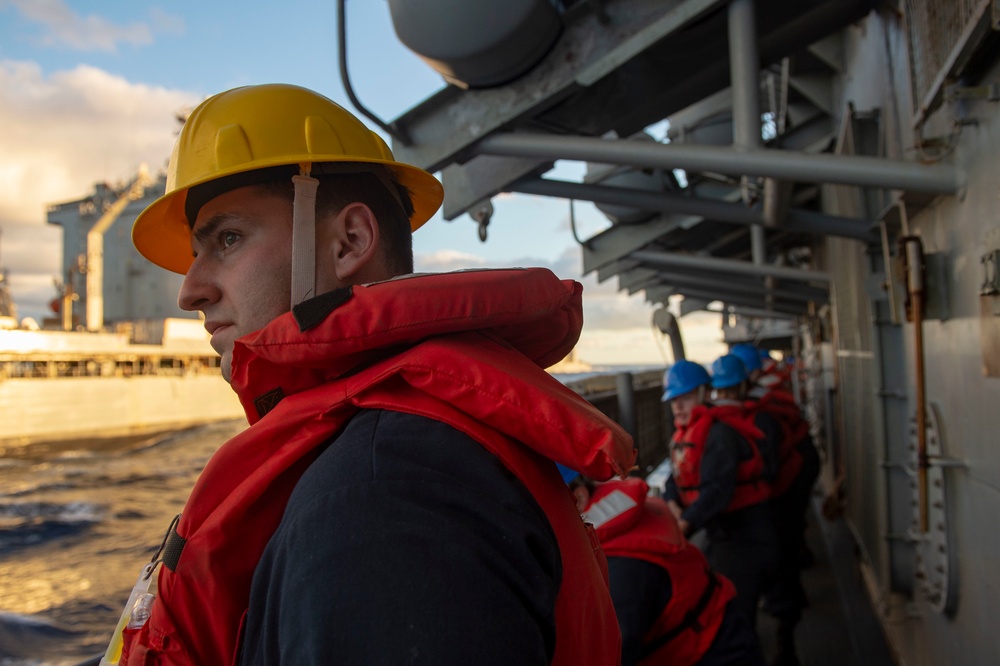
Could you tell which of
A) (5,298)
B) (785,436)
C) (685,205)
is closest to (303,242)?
(685,205)

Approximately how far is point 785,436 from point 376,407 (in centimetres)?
522

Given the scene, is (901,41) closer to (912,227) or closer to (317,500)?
(912,227)

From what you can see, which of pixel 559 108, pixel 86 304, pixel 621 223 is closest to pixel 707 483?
pixel 559 108

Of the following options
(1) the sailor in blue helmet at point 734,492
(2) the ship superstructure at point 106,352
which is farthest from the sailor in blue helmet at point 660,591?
(2) the ship superstructure at point 106,352

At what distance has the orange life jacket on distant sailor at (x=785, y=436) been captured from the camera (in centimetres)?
531

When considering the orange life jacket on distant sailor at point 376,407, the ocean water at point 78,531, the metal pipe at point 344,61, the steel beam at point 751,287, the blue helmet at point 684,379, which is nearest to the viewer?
the orange life jacket on distant sailor at point 376,407

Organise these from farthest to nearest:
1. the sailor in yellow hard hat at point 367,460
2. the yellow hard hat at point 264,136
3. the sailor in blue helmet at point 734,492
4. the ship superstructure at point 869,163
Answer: the sailor in blue helmet at point 734,492 → the ship superstructure at point 869,163 → the yellow hard hat at point 264,136 → the sailor in yellow hard hat at point 367,460

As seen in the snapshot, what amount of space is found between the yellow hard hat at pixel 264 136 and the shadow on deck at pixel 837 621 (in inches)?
197

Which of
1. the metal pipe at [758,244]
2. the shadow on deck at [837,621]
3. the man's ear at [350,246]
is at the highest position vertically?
the metal pipe at [758,244]

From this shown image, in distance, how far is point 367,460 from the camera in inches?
28.9

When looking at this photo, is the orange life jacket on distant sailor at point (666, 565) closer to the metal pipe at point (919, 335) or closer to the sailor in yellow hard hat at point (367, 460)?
the metal pipe at point (919, 335)

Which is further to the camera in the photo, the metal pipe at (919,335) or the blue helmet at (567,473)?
the metal pipe at (919,335)

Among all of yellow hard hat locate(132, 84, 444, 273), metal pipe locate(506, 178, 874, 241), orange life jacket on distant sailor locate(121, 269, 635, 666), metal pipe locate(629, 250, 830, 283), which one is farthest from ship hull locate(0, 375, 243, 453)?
orange life jacket on distant sailor locate(121, 269, 635, 666)

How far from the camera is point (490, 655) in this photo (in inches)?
26.2
